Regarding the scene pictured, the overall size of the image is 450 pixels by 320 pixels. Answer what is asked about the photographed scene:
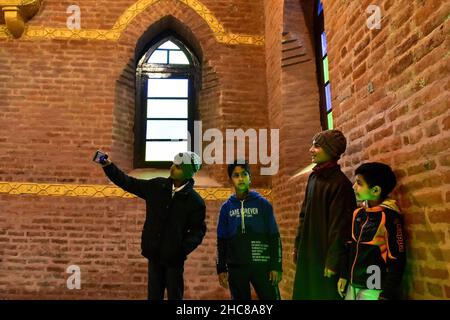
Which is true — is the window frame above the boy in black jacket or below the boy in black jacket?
above

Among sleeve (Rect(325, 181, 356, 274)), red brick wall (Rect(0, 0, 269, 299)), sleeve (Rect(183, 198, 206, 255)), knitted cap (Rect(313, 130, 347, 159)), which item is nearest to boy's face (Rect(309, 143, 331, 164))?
knitted cap (Rect(313, 130, 347, 159))

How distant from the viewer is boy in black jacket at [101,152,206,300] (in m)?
2.84

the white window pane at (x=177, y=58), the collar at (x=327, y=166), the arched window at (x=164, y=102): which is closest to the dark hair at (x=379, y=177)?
the collar at (x=327, y=166)

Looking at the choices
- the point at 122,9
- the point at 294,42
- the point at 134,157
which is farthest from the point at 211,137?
the point at 122,9

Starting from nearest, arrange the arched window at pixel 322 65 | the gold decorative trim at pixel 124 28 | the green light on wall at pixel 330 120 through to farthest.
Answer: the green light on wall at pixel 330 120 < the arched window at pixel 322 65 < the gold decorative trim at pixel 124 28

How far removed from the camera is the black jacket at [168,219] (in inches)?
112

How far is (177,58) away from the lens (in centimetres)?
636

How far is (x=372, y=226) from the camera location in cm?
215

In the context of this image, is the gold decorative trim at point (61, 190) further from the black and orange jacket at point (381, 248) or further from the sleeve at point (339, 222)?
the black and orange jacket at point (381, 248)

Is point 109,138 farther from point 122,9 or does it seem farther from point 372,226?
point 372,226

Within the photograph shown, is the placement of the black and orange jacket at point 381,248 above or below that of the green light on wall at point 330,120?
below

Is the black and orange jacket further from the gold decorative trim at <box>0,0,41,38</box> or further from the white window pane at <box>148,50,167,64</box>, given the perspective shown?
the gold decorative trim at <box>0,0,41,38</box>

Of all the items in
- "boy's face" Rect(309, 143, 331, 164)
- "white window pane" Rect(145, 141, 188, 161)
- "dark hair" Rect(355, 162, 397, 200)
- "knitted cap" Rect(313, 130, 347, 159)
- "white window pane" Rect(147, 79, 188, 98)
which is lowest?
"dark hair" Rect(355, 162, 397, 200)

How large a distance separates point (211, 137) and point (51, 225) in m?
2.52
